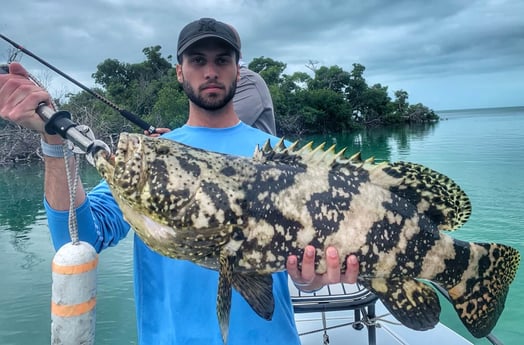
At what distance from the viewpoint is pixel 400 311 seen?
263cm

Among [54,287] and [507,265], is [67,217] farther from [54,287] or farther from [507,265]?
[507,265]

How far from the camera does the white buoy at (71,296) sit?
2129mm

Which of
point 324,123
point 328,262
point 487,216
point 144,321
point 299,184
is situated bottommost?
point 487,216

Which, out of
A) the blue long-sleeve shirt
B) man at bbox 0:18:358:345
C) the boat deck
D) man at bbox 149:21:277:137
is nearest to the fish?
man at bbox 0:18:358:345

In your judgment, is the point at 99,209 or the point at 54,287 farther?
the point at 99,209

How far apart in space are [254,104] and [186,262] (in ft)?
10.2

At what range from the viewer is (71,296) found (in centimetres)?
214

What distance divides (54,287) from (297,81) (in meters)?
59.9

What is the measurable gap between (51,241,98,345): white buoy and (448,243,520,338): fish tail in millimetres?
2204

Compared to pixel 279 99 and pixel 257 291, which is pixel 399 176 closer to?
pixel 257 291

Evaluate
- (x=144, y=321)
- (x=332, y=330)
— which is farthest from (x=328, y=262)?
(x=332, y=330)

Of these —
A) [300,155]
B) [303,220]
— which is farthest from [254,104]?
[303,220]

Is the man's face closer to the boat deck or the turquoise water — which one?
the boat deck

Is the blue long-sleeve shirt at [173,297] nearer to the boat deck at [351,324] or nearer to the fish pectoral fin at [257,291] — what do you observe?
the fish pectoral fin at [257,291]
